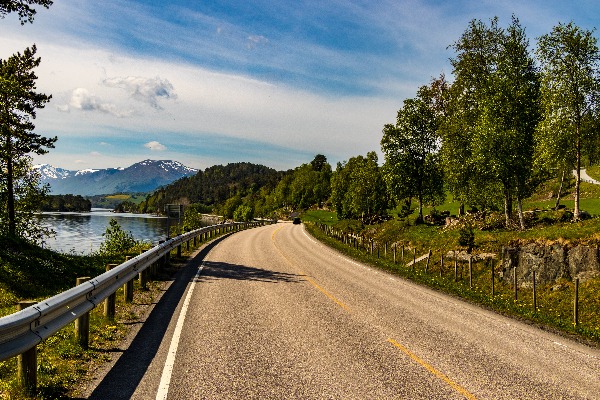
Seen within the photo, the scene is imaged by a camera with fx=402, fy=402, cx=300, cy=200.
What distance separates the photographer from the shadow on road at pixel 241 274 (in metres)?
15.0

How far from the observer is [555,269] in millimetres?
17641

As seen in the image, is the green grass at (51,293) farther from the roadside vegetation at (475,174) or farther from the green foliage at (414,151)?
the green foliage at (414,151)

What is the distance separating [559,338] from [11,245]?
19468 millimetres

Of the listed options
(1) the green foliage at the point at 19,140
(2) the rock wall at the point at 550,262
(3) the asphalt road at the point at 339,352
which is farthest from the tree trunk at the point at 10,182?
(2) the rock wall at the point at 550,262

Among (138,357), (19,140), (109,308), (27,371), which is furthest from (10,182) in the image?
(27,371)

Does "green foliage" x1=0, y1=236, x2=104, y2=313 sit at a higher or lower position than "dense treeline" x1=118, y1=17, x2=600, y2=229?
lower

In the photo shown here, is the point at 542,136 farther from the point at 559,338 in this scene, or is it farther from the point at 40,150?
the point at 40,150

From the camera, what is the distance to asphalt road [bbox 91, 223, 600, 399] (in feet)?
19.2

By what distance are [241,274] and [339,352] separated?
9.12m

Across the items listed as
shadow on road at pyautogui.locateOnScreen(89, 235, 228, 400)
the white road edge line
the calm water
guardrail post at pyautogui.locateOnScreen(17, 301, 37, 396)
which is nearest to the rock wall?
the white road edge line

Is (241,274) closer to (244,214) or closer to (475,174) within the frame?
(475,174)

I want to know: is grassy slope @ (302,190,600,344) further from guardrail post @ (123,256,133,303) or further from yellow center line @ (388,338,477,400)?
guardrail post @ (123,256,133,303)

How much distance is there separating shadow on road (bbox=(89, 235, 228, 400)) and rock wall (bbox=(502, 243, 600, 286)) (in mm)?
15696

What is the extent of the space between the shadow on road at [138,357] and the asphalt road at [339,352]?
26 millimetres
